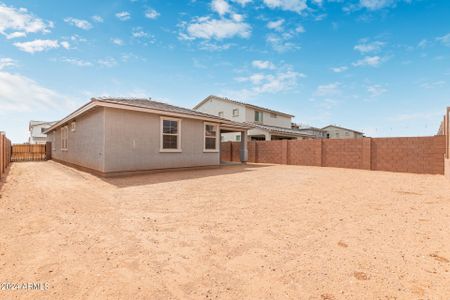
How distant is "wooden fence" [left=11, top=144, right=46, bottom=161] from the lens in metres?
21.3

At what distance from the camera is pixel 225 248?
9.91ft

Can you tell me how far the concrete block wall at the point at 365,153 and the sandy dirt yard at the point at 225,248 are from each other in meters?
7.70

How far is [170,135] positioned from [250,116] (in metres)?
15.9

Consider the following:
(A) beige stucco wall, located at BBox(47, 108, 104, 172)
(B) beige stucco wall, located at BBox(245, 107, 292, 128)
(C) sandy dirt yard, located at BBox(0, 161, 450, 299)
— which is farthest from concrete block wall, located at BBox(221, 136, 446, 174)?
(A) beige stucco wall, located at BBox(47, 108, 104, 172)

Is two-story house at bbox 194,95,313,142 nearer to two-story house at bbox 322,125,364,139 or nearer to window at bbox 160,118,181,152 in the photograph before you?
window at bbox 160,118,181,152

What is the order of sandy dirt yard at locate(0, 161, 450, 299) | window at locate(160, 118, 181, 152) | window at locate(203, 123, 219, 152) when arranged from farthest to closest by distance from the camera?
window at locate(203, 123, 219, 152) < window at locate(160, 118, 181, 152) < sandy dirt yard at locate(0, 161, 450, 299)

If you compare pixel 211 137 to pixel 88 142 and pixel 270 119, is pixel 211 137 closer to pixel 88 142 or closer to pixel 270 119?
pixel 88 142

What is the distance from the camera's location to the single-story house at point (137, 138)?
938cm

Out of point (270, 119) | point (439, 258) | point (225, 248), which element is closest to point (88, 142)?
point (225, 248)

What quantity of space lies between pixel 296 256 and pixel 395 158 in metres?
13.0

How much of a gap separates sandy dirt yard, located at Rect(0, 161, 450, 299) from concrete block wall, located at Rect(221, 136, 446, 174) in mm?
7704

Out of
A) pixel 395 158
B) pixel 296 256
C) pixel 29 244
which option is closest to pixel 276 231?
pixel 296 256

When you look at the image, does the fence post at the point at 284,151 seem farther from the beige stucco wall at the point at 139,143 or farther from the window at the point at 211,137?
the beige stucco wall at the point at 139,143

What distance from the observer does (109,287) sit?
215 centimetres
